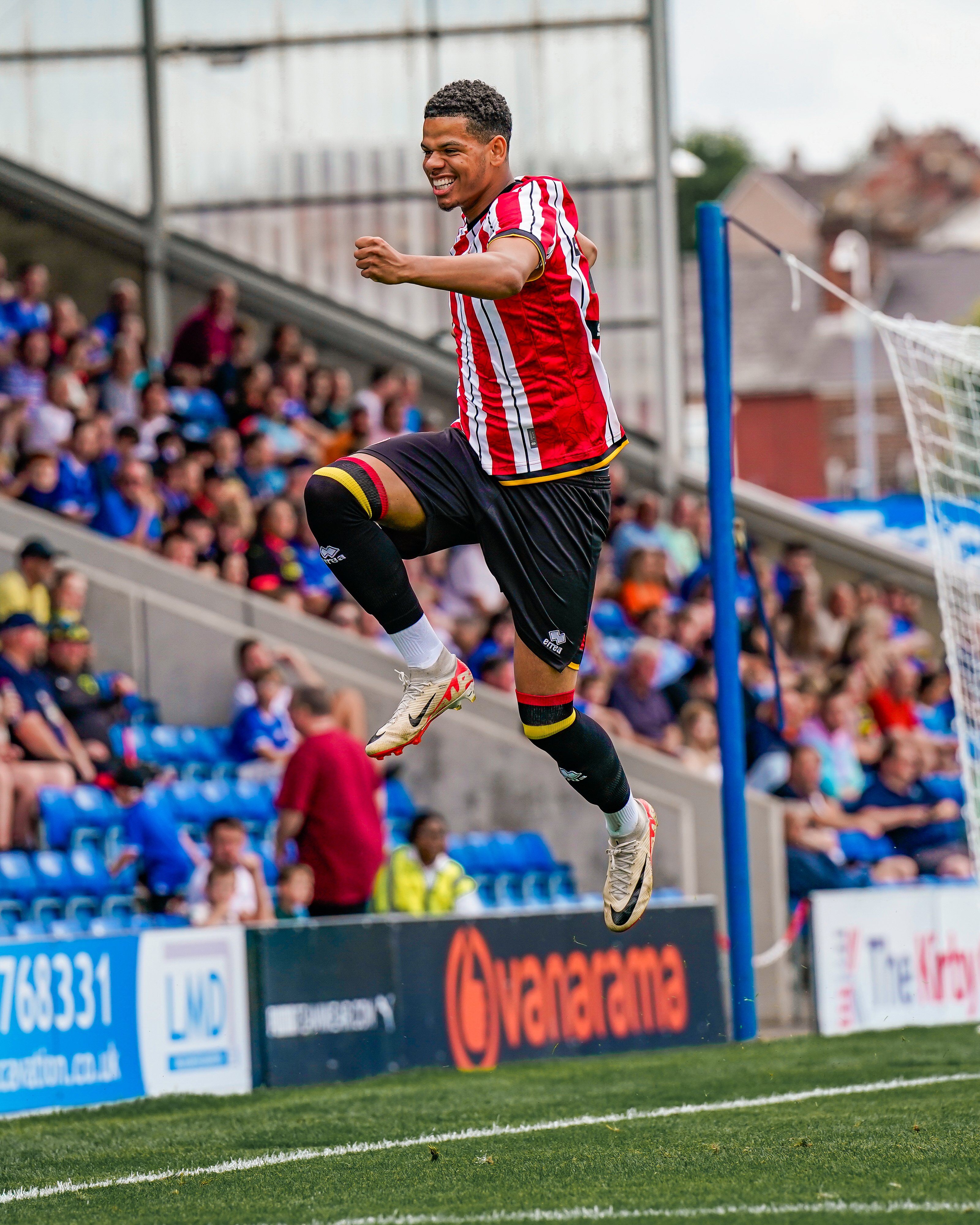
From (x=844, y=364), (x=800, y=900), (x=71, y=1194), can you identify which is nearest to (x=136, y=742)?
(x=800, y=900)

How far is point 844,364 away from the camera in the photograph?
211ft

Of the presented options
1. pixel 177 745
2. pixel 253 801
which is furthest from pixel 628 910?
pixel 177 745

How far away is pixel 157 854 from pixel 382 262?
6.25 meters

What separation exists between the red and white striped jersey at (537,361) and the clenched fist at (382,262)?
66 centimetres

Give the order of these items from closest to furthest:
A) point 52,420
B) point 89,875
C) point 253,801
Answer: point 89,875
point 253,801
point 52,420

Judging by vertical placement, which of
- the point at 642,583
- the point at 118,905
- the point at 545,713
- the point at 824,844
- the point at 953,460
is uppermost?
the point at 953,460

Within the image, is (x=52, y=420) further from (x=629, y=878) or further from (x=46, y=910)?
(x=629, y=878)

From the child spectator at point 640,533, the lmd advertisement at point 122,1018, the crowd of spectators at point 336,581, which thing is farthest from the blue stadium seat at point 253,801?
the child spectator at point 640,533

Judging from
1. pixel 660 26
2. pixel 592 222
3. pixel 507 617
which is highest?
pixel 660 26

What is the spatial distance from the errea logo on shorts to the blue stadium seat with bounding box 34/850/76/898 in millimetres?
5034

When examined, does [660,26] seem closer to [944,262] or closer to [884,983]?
[884,983]

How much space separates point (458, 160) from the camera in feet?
18.5

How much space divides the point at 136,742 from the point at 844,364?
54.9 m

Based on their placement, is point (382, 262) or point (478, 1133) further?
point (478, 1133)
